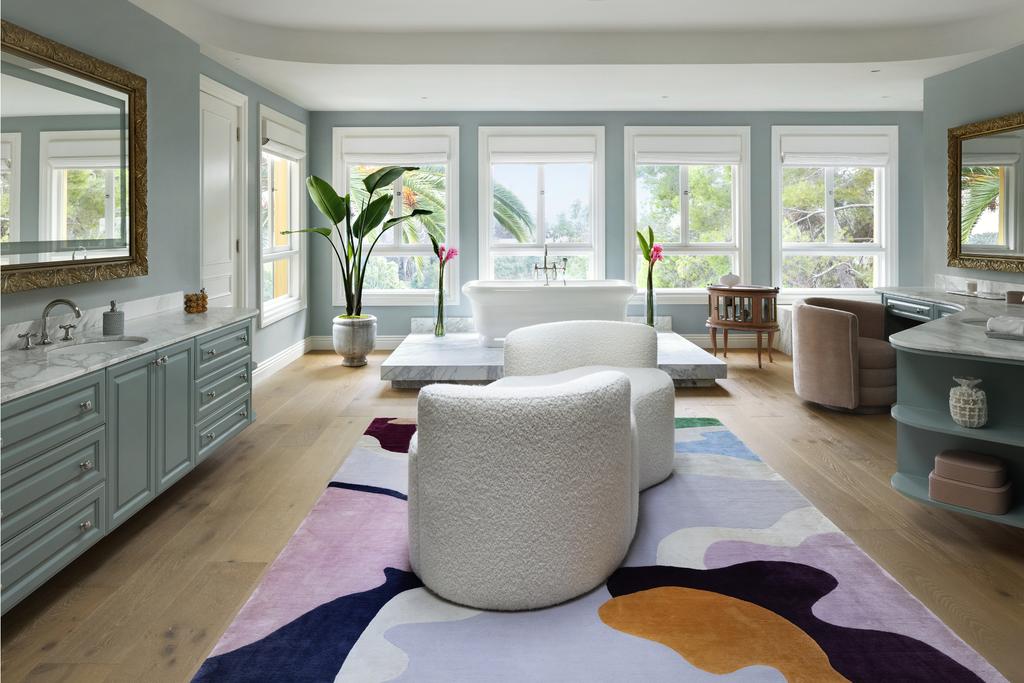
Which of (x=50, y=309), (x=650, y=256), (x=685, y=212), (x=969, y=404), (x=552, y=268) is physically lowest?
(x=969, y=404)

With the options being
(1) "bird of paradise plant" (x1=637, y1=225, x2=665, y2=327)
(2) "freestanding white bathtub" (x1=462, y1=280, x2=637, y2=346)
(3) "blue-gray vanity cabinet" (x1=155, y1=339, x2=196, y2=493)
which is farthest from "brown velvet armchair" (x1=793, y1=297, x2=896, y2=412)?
(3) "blue-gray vanity cabinet" (x1=155, y1=339, x2=196, y2=493)

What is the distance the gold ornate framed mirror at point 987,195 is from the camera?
16.0ft

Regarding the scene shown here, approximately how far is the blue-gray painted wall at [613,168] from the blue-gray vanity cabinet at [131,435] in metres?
4.65

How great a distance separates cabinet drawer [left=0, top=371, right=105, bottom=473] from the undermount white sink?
336 millimetres

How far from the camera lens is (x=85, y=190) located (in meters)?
3.37

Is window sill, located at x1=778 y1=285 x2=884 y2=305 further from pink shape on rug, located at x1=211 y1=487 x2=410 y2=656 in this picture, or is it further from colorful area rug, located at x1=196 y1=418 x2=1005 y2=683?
pink shape on rug, located at x1=211 y1=487 x2=410 y2=656

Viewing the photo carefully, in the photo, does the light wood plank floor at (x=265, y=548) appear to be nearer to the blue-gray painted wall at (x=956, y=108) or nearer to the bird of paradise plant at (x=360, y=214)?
the blue-gray painted wall at (x=956, y=108)

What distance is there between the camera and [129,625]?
→ 2246 millimetres

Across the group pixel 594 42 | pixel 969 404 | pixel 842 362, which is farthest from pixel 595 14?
pixel 969 404

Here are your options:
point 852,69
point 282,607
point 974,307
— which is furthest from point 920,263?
point 282,607

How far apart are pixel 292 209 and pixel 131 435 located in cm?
459

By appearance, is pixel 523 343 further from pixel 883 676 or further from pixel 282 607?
pixel 883 676

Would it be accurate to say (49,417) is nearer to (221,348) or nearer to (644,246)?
(221,348)

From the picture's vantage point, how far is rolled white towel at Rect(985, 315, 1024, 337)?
2930mm
